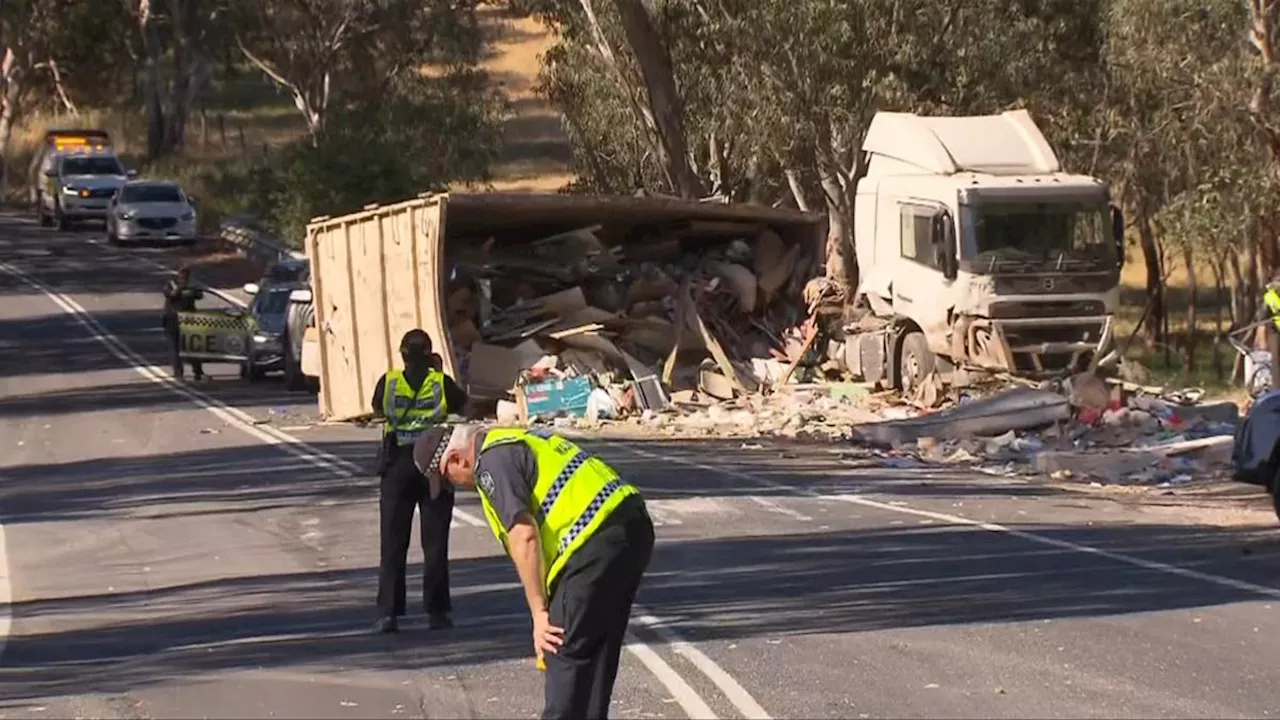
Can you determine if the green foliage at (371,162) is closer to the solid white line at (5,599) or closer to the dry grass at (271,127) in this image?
the dry grass at (271,127)

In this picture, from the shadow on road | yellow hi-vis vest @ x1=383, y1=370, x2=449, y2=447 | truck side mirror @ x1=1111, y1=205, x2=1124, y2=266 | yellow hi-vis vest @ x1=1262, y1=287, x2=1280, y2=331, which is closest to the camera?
the shadow on road

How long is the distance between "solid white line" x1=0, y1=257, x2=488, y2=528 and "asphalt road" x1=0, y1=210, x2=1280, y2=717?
141 millimetres

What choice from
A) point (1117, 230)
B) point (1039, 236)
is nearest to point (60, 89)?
point (1039, 236)

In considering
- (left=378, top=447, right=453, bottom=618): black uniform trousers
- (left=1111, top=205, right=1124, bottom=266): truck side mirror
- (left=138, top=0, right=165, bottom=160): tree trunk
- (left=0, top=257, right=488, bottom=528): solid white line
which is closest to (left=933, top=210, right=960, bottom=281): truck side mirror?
(left=1111, top=205, right=1124, bottom=266): truck side mirror

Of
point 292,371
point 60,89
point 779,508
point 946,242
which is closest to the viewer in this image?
point 779,508

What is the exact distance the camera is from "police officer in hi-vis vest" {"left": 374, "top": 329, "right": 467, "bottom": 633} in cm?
1122

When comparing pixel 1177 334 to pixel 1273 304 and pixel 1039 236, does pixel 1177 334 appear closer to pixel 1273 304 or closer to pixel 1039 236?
pixel 1039 236

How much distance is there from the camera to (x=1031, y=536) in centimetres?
1505

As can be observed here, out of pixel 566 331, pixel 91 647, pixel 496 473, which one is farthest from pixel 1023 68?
pixel 496 473

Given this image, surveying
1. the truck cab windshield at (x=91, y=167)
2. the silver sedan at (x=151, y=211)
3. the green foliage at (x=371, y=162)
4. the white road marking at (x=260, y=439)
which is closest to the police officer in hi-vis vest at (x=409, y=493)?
the white road marking at (x=260, y=439)

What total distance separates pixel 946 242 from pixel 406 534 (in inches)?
547

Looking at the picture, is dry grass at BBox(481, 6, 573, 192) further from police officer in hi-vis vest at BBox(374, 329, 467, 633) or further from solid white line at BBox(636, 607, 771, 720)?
solid white line at BBox(636, 607, 771, 720)

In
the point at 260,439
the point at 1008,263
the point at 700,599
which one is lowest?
the point at 260,439

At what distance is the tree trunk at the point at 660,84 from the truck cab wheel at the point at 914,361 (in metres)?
11.4
